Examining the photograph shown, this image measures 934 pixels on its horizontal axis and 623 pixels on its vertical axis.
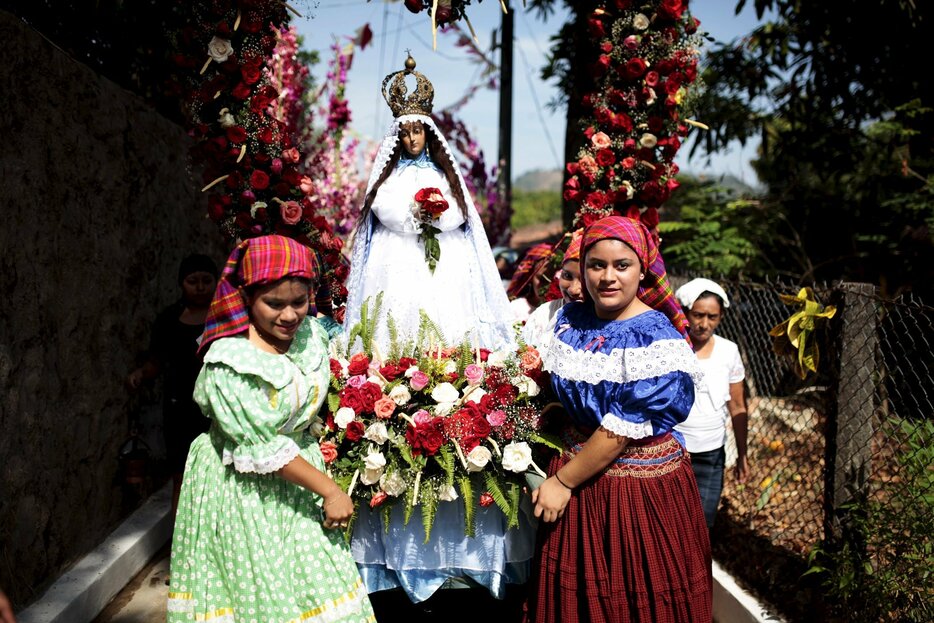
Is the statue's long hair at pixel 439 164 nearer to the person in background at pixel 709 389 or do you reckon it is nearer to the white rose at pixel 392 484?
the person in background at pixel 709 389

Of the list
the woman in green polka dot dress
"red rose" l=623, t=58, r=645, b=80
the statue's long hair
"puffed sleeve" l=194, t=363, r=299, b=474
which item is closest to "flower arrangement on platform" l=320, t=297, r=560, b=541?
the woman in green polka dot dress

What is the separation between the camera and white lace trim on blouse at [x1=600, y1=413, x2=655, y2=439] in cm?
246

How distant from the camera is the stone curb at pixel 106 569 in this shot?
3.40 metres

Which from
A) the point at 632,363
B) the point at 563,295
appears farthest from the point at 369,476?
the point at 563,295

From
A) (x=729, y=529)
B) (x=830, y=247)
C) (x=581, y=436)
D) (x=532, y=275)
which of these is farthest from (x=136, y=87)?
(x=830, y=247)

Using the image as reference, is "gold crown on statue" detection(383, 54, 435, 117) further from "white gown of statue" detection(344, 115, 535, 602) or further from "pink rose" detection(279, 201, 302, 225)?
"pink rose" detection(279, 201, 302, 225)

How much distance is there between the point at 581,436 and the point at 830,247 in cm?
688

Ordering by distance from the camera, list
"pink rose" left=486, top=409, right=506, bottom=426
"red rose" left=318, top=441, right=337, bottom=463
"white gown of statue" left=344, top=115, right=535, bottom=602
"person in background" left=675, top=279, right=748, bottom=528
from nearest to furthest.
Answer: "red rose" left=318, top=441, right=337, bottom=463, "pink rose" left=486, top=409, right=506, bottom=426, "person in background" left=675, top=279, right=748, bottom=528, "white gown of statue" left=344, top=115, right=535, bottom=602

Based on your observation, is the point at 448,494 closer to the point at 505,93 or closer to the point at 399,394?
the point at 399,394

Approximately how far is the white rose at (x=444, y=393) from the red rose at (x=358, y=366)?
0.98 feet

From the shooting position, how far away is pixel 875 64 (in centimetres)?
720

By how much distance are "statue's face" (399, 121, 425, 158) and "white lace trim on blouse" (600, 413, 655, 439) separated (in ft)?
7.46

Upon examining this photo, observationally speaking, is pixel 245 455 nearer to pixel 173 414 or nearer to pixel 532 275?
pixel 173 414

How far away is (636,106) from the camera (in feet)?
14.0
